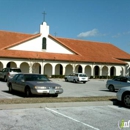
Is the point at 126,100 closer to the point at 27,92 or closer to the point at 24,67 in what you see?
the point at 27,92

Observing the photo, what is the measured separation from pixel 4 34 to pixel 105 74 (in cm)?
2097

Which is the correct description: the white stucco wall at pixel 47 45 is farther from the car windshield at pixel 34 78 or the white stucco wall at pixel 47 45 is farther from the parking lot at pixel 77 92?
the car windshield at pixel 34 78

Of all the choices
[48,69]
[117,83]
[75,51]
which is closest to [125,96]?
[117,83]

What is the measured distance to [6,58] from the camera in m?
40.1

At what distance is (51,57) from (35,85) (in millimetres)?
30920

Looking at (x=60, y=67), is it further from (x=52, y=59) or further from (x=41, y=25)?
(x=41, y=25)

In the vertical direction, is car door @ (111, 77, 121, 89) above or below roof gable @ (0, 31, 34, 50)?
below

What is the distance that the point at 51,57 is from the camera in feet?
147

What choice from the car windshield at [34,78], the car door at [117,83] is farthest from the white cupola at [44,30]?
the car windshield at [34,78]

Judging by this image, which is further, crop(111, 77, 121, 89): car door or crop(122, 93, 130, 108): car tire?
crop(111, 77, 121, 89): car door

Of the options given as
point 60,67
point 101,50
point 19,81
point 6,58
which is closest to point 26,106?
point 19,81

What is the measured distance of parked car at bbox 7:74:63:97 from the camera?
1376cm

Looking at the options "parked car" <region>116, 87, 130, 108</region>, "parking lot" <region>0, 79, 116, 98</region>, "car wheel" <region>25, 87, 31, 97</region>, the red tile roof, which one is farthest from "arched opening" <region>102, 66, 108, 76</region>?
"parked car" <region>116, 87, 130, 108</region>

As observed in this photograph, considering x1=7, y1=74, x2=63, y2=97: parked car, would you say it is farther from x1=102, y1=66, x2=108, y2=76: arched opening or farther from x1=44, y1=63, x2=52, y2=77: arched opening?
x1=102, y1=66, x2=108, y2=76: arched opening
